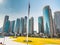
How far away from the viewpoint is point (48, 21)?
209cm

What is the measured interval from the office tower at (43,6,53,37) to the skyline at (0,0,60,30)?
8cm

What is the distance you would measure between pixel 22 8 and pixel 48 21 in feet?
1.86

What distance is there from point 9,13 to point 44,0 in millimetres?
732

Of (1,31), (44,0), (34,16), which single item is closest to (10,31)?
(1,31)

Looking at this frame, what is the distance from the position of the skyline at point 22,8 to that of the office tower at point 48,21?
0.08m

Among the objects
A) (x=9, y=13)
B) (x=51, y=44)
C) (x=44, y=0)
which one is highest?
(x=44, y=0)

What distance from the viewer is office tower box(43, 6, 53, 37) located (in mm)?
2045

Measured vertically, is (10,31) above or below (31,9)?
below

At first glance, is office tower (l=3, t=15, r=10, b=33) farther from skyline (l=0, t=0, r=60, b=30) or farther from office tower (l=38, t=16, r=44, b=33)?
office tower (l=38, t=16, r=44, b=33)

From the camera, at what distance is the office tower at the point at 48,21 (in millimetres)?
2045

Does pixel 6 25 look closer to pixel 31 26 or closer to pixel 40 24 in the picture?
pixel 31 26

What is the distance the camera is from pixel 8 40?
6.68ft

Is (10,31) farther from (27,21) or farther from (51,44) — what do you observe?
(51,44)

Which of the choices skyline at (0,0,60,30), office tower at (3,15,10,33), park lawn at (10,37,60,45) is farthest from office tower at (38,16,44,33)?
office tower at (3,15,10,33)
